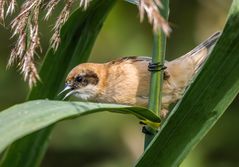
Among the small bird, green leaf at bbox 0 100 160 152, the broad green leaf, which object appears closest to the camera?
green leaf at bbox 0 100 160 152

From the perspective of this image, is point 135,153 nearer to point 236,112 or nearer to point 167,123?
point 236,112

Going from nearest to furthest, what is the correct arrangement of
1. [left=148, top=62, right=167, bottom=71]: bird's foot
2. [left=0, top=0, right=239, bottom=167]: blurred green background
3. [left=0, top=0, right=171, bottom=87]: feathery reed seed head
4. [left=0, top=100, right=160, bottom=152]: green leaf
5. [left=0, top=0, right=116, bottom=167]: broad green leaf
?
[left=0, top=100, right=160, bottom=152]: green leaf
[left=0, top=0, right=171, bottom=87]: feathery reed seed head
[left=148, top=62, right=167, bottom=71]: bird's foot
[left=0, top=0, right=116, bottom=167]: broad green leaf
[left=0, top=0, right=239, bottom=167]: blurred green background

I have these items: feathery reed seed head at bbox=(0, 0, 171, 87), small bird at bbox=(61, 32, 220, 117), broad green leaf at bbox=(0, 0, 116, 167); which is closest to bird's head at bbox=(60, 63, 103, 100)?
small bird at bbox=(61, 32, 220, 117)

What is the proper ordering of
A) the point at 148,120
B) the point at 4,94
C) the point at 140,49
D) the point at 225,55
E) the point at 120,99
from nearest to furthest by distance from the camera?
the point at 225,55
the point at 148,120
the point at 120,99
the point at 140,49
the point at 4,94

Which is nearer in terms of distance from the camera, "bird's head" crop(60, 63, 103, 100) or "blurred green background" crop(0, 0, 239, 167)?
"bird's head" crop(60, 63, 103, 100)

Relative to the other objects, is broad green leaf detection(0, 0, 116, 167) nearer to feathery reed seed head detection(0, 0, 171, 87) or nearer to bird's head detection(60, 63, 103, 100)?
feathery reed seed head detection(0, 0, 171, 87)

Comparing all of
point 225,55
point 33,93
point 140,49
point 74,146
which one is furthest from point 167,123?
point 74,146

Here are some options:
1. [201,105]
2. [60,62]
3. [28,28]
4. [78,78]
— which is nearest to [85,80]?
[78,78]
